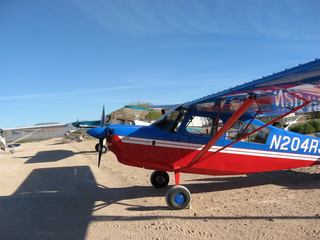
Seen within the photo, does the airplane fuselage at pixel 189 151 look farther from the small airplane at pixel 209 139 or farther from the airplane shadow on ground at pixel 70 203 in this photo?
the airplane shadow on ground at pixel 70 203

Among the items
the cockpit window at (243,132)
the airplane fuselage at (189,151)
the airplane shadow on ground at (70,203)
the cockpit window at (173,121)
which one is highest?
the cockpit window at (173,121)

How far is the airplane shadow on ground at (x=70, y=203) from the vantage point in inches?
238

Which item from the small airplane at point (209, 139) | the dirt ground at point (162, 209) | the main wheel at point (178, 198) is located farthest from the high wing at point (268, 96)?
the dirt ground at point (162, 209)

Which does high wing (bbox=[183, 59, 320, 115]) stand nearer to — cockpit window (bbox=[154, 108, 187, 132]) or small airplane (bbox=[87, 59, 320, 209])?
small airplane (bbox=[87, 59, 320, 209])

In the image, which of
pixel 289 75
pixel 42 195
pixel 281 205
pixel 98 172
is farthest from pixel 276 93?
pixel 98 172

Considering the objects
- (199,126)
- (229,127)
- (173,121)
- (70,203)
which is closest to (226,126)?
(229,127)

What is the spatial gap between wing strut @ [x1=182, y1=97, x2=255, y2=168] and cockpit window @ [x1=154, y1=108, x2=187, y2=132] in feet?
2.69

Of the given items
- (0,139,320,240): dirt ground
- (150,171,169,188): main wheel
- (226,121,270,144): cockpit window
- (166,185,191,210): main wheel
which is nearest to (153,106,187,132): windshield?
(226,121,270,144): cockpit window

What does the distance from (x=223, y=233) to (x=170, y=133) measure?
3.18 meters

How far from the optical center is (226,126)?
7.41 metres

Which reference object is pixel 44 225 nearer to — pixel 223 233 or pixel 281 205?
pixel 223 233

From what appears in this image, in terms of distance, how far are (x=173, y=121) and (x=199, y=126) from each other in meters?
0.67

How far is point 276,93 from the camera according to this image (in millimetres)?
7527

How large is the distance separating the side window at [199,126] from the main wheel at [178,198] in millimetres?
1589
